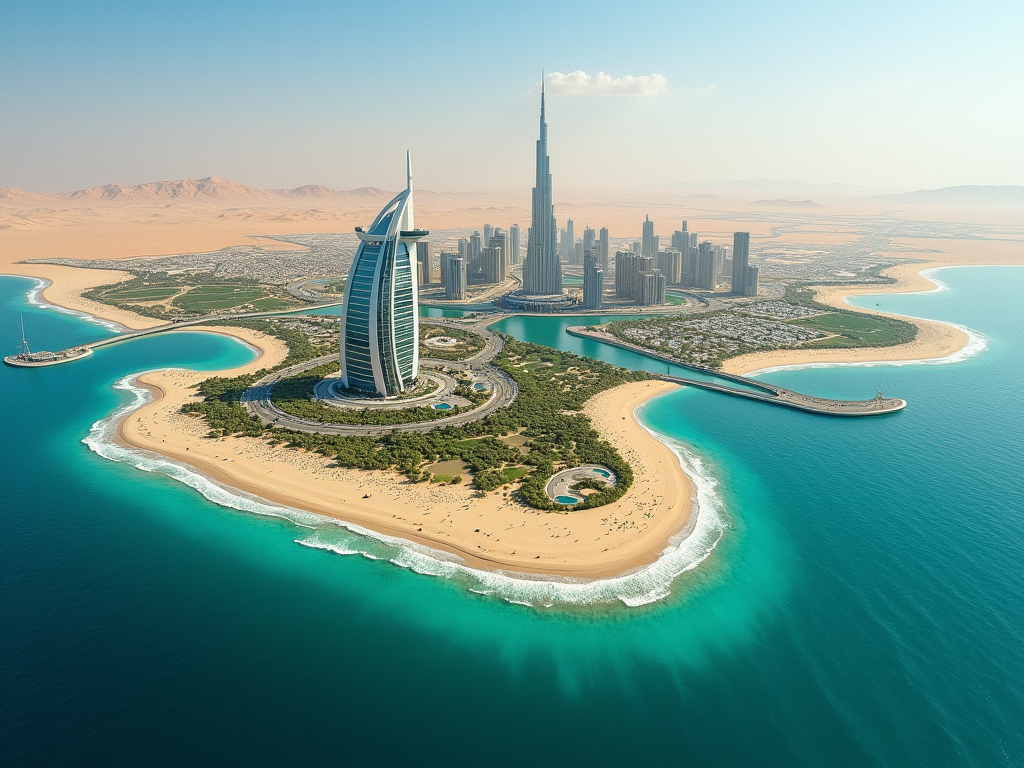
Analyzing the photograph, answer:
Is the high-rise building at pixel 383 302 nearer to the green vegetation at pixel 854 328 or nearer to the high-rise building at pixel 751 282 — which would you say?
the green vegetation at pixel 854 328

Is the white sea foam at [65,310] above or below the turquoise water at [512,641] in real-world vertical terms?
above

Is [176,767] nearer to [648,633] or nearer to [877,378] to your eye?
[648,633]

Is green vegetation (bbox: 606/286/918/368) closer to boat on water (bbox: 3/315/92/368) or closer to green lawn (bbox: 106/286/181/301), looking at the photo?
boat on water (bbox: 3/315/92/368)

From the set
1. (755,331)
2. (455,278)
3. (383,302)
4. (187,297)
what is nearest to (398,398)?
(383,302)

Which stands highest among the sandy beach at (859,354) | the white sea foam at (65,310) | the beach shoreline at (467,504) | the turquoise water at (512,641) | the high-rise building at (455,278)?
the high-rise building at (455,278)

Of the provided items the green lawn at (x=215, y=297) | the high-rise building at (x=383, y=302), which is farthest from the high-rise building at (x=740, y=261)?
the green lawn at (x=215, y=297)

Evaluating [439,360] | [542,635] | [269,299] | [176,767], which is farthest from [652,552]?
[269,299]
